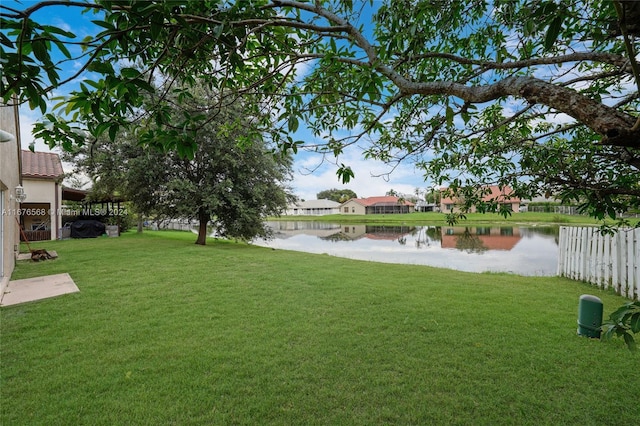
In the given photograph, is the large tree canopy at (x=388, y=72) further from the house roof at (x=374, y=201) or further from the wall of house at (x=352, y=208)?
the wall of house at (x=352, y=208)

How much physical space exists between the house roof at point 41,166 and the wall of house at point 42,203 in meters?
0.32

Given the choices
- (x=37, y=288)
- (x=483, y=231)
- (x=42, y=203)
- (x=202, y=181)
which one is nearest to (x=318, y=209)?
(x=483, y=231)

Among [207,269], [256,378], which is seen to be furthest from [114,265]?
[256,378]

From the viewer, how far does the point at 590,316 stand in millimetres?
3398

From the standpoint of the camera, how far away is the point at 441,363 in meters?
2.88

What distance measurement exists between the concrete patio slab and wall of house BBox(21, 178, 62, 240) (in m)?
9.52

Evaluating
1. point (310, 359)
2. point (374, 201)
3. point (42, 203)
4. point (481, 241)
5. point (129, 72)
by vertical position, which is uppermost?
point (374, 201)

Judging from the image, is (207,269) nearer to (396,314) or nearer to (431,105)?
(396,314)

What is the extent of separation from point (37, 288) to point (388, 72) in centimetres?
709

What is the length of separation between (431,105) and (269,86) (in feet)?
5.94

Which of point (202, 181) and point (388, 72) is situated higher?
point (202, 181)

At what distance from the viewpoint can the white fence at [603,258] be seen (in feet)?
16.4

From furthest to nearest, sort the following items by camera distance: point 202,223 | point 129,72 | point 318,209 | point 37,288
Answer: point 318,209, point 202,223, point 37,288, point 129,72

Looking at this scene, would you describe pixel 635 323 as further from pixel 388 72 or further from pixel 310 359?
pixel 310 359
